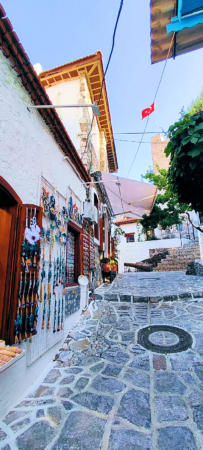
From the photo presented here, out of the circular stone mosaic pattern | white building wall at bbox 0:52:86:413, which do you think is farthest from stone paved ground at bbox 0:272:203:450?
white building wall at bbox 0:52:86:413

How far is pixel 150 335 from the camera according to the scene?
3492mm

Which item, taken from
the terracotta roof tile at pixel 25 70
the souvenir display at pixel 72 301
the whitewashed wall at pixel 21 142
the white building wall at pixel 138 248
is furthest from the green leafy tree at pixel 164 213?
the whitewashed wall at pixel 21 142

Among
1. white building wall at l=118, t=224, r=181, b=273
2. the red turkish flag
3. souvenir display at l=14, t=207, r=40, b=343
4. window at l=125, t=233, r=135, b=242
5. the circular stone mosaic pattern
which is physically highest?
the red turkish flag

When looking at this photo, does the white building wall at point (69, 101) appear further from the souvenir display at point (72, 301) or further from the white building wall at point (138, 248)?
the white building wall at point (138, 248)

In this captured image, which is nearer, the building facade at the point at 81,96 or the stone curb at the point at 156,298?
the stone curb at the point at 156,298

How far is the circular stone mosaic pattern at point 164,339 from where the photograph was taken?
3.02m

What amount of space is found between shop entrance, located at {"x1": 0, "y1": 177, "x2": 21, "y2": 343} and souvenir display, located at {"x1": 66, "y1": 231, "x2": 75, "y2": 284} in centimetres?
227

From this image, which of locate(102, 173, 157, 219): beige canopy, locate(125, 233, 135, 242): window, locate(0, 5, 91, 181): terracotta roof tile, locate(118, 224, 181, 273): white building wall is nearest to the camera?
Answer: locate(0, 5, 91, 181): terracotta roof tile

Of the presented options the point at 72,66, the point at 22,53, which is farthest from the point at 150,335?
the point at 72,66

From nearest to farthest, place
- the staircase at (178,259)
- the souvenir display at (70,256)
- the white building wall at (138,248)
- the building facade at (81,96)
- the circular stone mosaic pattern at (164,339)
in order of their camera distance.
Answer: the circular stone mosaic pattern at (164,339) < the souvenir display at (70,256) < the building facade at (81,96) < the staircase at (178,259) < the white building wall at (138,248)

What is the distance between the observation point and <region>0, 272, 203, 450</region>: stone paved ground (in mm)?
1602

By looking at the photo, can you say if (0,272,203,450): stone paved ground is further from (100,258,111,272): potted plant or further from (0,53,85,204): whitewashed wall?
(100,258,111,272): potted plant

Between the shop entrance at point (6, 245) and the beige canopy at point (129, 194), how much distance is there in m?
5.27

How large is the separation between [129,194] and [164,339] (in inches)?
280
